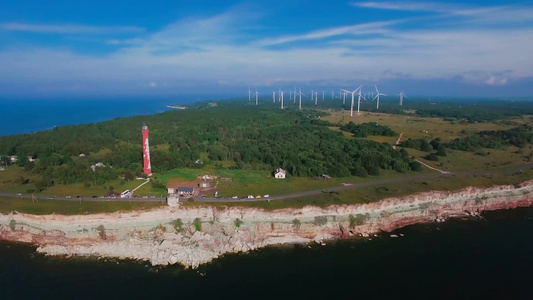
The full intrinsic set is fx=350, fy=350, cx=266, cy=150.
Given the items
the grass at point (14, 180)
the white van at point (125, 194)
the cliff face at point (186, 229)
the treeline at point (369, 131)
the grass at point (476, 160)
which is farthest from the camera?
the treeline at point (369, 131)

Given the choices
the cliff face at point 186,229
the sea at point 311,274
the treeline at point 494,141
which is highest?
the treeline at point 494,141

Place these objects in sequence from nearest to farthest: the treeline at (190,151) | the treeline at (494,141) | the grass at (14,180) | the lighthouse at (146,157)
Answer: the grass at (14,180) → the lighthouse at (146,157) → the treeline at (190,151) → the treeline at (494,141)

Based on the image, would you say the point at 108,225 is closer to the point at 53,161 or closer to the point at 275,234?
the point at 275,234

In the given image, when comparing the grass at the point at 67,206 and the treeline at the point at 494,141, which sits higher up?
Answer: the treeline at the point at 494,141

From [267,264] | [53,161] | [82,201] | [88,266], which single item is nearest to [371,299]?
[267,264]

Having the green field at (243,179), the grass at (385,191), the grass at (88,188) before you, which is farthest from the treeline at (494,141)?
the grass at (88,188)

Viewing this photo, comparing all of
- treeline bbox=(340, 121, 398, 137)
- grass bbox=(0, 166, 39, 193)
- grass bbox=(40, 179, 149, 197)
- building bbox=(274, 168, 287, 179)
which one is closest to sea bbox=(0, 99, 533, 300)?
grass bbox=(40, 179, 149, 197)

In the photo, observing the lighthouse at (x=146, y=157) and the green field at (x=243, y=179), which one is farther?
the lighthouse at (x=146, y=157)

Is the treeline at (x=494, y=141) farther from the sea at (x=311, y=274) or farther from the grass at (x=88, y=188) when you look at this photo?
the grass at (x=88, y=188)
